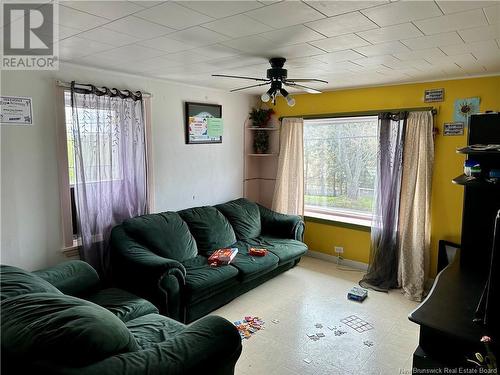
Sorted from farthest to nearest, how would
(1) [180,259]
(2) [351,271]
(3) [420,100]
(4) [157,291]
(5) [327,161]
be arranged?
(5) [327,161] < (2) [351,271] < (3) [420,100] < (1) [180,259] < (4) [157,291]

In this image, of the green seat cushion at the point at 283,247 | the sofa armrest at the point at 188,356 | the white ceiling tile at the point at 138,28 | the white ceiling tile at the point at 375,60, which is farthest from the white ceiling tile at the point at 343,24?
the green seat cushion at the point at 283,247

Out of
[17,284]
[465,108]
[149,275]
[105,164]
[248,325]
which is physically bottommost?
[248,325]

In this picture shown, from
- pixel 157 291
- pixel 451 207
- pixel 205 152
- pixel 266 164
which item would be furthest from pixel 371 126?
pixel 157 291

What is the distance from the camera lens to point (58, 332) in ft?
4.54

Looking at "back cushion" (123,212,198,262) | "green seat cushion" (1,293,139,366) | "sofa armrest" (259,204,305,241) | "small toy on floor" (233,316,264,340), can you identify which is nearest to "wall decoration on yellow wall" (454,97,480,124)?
"sofa armrest" (259,204,305,241)

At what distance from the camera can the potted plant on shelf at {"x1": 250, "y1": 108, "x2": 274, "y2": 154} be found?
197 inches

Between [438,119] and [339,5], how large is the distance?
253cm

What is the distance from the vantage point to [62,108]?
2.99 m

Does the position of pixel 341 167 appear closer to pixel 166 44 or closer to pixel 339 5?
pixel 166 44

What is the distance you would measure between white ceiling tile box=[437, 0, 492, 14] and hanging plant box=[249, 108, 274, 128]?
11.1ft

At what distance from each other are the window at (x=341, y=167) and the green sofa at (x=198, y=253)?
0.59m

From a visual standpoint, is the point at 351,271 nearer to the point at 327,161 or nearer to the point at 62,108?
the point at 327,161

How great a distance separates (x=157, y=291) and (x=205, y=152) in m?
2.11

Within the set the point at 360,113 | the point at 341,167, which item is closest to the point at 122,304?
the point at 341,167
